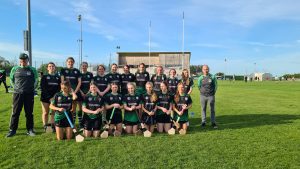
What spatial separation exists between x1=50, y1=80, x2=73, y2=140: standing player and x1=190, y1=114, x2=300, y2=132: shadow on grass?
3.51 m

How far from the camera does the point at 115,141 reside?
6969mm

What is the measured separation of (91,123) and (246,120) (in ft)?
18.3

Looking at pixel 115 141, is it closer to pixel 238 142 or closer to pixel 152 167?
pixel 152 167

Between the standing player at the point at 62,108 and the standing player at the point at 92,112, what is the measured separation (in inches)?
16.7

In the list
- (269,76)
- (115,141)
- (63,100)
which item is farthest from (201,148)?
(269,76)

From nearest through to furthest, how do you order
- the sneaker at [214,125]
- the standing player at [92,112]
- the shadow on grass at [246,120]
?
1. the standing player at [92,112]
2. the sneaker at [214,125]
3. the shadow on grass at [246,120]

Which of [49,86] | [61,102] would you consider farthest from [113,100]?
[49,86]

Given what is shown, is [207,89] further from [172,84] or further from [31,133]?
[31,133]

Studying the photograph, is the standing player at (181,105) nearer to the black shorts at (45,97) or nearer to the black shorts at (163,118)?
the black shorts at (163,118)

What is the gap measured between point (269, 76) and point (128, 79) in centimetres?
10945

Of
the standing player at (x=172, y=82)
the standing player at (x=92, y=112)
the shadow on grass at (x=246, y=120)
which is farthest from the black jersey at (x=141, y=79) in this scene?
the shadow on grass at (x=246, y=120)

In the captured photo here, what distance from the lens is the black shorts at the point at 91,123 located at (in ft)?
24.7

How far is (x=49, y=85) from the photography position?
789 cm

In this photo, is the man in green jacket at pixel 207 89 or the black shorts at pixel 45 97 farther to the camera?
the man in green jacket at pixel 207 89
